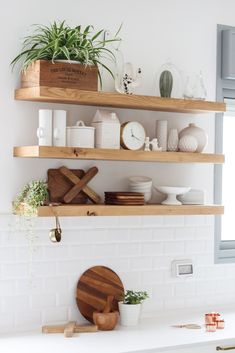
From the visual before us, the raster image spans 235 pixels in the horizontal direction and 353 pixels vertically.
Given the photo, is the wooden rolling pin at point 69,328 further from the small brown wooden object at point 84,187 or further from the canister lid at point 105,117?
the canister lid at point 105,117

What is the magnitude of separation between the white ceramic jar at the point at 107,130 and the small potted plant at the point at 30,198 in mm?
367

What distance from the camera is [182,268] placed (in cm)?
414

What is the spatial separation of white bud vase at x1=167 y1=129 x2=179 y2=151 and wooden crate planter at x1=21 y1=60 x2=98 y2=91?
0.58m

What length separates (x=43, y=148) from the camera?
3.45 m

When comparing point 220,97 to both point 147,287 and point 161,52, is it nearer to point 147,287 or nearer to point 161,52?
point 161,52

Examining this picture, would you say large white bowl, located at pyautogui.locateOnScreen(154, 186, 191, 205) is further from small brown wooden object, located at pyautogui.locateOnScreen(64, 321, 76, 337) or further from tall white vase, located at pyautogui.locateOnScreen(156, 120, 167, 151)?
small brown wooden object, located at pyautogui.locateOnScreen(64, 321, 76, 337)

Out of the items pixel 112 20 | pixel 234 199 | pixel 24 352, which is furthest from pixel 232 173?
pixel 24 352

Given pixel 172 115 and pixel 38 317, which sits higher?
pixel 172 115

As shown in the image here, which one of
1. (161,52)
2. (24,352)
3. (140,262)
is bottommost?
(24,352)

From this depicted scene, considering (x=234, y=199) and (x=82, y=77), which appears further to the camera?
(x=234, y=199)

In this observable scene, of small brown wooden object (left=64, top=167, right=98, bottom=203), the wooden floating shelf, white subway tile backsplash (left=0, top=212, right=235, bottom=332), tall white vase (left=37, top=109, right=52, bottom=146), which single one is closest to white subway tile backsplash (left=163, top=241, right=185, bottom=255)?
white subway tile backsplash (left=0, top=212, right=235, bottom=332)

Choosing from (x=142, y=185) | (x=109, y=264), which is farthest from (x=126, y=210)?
(x=109, y=264)

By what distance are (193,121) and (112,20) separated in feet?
2.54

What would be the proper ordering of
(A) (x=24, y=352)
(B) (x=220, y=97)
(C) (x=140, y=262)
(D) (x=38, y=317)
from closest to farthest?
(A) (x=24, y=352)
(D) (x=38, y=317)
(C) (x=140, y=262)
(B) (x=220, y=97)
